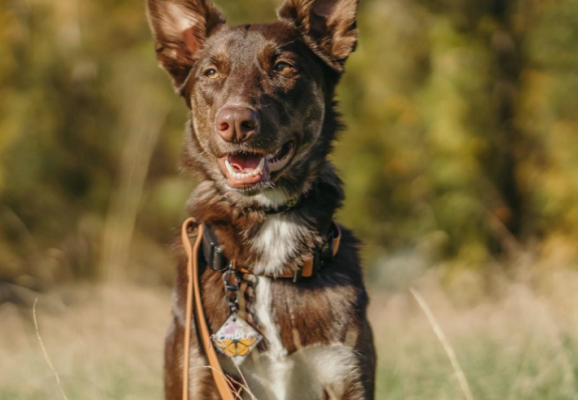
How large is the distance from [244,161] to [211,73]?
1.54 feet

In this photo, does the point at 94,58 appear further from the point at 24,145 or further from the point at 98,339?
the point at 98,339

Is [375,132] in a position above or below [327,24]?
below

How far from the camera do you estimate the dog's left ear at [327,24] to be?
3455 mm

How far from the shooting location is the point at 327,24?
353 cm

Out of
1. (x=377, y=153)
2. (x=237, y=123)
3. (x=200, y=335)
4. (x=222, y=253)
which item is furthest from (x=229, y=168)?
(x=377, y=153)

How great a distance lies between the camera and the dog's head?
2.97 metres

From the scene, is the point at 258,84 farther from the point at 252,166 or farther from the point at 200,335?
the point at 200,335

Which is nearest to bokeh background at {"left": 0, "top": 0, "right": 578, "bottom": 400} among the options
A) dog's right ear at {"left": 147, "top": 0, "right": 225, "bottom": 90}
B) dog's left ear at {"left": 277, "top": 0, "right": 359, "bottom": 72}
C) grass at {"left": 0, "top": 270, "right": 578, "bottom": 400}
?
grass at {"left": 0, "top": 270, "right": 578, "bottom": 400}

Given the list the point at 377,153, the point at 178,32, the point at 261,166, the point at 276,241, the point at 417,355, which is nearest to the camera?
the point at 261,166

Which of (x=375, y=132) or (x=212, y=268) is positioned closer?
(x=212, y=268)

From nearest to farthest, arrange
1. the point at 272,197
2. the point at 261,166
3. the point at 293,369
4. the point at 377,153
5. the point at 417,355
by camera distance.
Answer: the point at 293,369
the point at 261,166
the point at 272,197
the point at 417,355
the point at 377,153

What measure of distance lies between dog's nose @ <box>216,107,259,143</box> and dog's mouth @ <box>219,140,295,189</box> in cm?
14

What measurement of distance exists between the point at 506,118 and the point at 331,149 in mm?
7971

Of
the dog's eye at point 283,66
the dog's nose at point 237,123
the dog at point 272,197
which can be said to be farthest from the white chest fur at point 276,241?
the dog's eye at point 283,66
